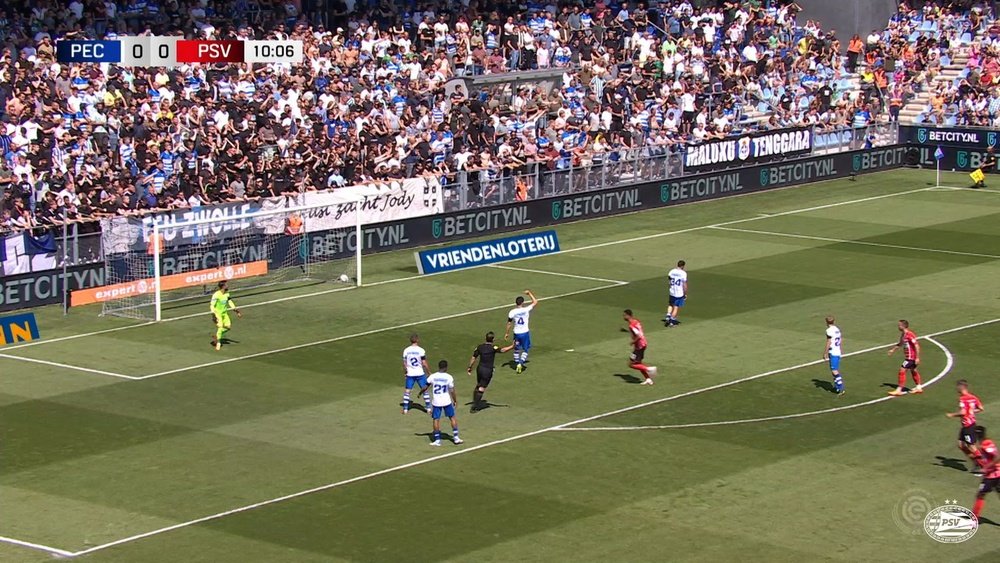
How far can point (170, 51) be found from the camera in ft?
155

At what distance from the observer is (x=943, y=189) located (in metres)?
63.4

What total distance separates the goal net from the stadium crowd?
1.61m

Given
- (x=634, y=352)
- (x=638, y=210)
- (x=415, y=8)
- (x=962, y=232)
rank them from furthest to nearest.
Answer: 1. (x=415, y=8)
2. (x=638, y=210)
3. (x=962, y=232)
4. (x=634, y=352)

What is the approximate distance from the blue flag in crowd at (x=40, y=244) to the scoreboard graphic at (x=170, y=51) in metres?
6.25

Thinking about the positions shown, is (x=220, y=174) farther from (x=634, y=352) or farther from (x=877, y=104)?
(x=877, y=104)

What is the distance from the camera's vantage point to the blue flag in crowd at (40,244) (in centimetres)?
4244

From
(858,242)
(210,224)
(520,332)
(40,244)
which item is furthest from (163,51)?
(858,242)

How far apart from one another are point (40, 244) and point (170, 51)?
7.71 meters

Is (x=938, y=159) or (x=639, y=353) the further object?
(x=938, y=159)

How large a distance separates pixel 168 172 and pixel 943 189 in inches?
1235

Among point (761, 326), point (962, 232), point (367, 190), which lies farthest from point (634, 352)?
point (962, 232)

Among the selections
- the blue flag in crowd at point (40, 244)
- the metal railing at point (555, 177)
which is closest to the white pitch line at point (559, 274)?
the metal railing at point (555, 177)

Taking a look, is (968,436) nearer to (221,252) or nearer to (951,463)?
(951,463)

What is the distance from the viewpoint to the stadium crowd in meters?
47.2
